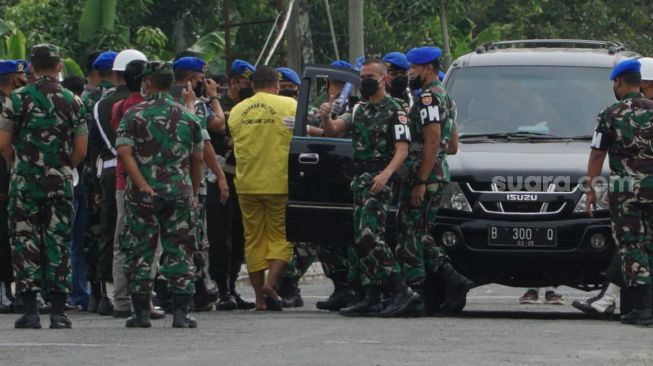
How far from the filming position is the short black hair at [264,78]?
14.6m

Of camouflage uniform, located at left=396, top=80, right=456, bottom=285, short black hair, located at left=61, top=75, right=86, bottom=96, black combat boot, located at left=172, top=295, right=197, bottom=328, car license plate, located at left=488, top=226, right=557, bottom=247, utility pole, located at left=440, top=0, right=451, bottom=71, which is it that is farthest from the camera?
utility pole, located at left=440, top=0, right=451, bottom=71

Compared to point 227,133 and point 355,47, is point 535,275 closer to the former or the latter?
point 227,133

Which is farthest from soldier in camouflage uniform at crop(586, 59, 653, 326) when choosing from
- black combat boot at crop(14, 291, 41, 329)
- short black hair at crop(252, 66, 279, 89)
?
black combat boot at crop(14, 291, 41, 329)

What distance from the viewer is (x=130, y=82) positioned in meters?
13.3

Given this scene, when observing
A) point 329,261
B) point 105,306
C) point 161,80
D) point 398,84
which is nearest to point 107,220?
point 105,306

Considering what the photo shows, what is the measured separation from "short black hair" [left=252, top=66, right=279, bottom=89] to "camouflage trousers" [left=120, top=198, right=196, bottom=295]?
232 centimetres

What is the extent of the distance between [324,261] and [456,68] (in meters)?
1.87

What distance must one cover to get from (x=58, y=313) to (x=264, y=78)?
9.25 feet

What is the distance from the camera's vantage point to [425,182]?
44.0ft

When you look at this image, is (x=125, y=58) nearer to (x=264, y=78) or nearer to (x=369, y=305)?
(x=264, y=78)

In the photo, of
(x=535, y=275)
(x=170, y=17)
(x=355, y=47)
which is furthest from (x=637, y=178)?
(x=170, y=17)

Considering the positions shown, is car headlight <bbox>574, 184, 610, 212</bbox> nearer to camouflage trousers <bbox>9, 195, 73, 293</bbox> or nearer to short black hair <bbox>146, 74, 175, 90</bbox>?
short black hair <bbox>146, 74, 175, 90</bbox>

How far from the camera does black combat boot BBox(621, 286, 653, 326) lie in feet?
43.1

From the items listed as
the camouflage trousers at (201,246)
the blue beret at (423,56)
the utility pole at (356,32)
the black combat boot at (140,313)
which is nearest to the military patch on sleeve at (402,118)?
the blue beret at (423,56)
